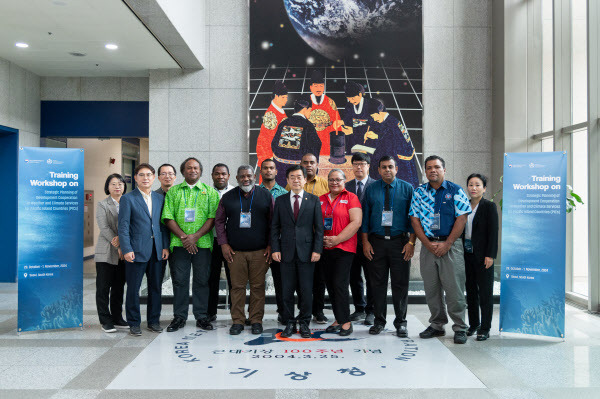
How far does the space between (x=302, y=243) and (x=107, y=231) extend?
1988mm

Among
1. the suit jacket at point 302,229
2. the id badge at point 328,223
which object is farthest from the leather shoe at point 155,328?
the id badge at point 328,223

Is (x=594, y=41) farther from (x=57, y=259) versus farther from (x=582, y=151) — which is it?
(x=57, y=259)

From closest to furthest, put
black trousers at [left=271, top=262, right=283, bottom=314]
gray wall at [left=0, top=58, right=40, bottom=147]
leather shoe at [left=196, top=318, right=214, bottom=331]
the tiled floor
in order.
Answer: the tiled floor, leather shoe at [left=196, top=318, right=214, bottom=331], black trousers at [left=271, top=262, right=283, bottom=314], gray wall at [left=0, top=58, right=40, bottom=147]

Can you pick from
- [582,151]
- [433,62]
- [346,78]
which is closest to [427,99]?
[433,62]

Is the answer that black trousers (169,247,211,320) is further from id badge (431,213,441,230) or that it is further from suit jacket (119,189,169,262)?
id badge (431,213,441,230)

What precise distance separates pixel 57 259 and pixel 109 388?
2.07m

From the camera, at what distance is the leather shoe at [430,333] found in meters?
4.59

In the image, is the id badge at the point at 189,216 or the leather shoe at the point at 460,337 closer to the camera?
the leather shoe at the point at 460,337

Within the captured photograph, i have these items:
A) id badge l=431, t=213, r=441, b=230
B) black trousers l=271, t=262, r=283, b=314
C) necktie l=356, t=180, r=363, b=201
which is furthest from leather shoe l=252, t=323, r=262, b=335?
id badge l=431, t=213, r=441, b=230

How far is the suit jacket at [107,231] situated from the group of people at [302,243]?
0.4 inches

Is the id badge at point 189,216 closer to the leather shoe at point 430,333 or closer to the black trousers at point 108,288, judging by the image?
the black trousers at point 108,288

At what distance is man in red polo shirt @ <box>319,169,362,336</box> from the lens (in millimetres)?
4625

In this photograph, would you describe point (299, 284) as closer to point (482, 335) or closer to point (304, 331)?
point (304, 331)

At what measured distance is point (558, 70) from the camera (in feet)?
22.3
